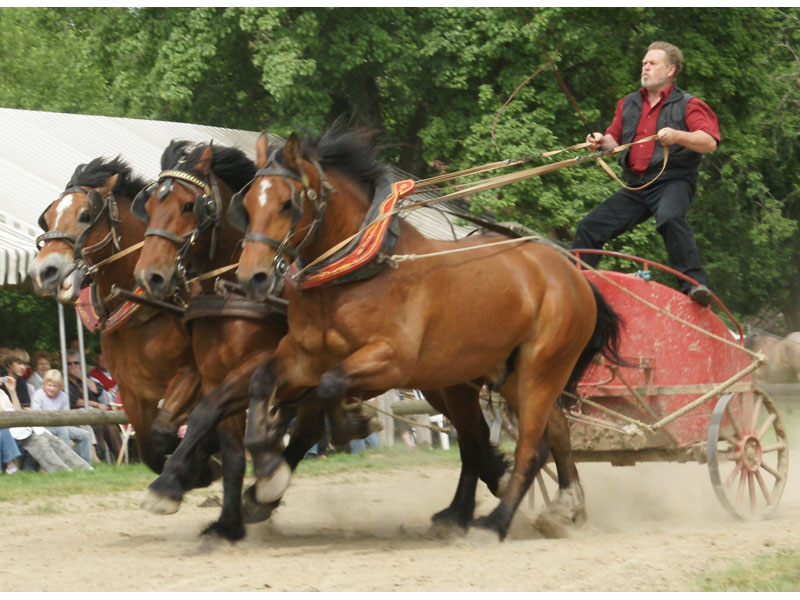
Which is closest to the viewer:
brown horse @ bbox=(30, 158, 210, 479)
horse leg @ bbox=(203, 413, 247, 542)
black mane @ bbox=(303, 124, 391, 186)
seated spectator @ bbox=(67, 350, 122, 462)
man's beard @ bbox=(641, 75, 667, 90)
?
black mane @ bbox=(303, 124, 391, 186)

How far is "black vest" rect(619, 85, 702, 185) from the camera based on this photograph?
711cm

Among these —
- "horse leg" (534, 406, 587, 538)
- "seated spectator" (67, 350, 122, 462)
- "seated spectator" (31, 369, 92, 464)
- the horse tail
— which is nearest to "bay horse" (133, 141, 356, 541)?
"horse leg" (534, 406, 587, 538)

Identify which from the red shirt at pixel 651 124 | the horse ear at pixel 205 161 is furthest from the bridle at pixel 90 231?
the red shirt at pixel 651 124

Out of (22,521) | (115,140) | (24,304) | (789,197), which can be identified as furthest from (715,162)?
(22,521)

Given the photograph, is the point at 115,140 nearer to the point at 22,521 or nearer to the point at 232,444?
the point at 22,521

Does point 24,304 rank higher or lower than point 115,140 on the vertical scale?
lower

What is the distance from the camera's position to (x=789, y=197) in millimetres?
18562

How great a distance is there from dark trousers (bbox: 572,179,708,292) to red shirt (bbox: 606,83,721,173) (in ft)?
0.61

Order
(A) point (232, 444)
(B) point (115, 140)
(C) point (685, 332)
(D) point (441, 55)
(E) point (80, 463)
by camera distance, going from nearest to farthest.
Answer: (A) point (232, 444) → (C) point (685, 332) → (E) point (80, 463) → (B) point (115, 140) → (D) point (441, 55)

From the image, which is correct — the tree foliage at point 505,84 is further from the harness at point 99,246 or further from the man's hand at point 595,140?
the harness at point 99,246

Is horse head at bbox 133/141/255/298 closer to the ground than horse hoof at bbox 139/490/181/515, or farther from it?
farther from it

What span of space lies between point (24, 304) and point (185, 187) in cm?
998

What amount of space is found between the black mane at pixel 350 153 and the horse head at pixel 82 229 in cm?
130

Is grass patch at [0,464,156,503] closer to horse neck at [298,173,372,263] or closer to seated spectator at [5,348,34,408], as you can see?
seated spectator at [5,348,34,408]
